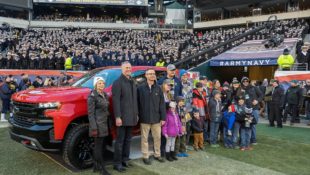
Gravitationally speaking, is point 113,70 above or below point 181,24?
below

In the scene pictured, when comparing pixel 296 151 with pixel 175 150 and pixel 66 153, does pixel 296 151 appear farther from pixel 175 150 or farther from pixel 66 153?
pixel 66 153

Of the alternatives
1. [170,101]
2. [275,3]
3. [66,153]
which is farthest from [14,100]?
[275,3]

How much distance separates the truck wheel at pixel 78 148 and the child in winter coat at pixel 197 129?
2.51m

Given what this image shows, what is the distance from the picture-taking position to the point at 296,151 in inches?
303

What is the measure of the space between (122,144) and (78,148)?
788 mm

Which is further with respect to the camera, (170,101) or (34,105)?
(170,101)

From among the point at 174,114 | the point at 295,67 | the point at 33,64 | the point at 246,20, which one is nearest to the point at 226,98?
the point at 174,114

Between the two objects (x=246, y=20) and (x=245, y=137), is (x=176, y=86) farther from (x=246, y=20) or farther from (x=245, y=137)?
(x=246, y=20)

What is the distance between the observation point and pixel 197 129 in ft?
24.3

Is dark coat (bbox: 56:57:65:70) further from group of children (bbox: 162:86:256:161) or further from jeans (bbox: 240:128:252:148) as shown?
jeans (bbox: 240:128:252:148)

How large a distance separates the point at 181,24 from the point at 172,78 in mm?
43032

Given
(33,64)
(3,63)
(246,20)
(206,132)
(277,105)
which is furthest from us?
(246,20)

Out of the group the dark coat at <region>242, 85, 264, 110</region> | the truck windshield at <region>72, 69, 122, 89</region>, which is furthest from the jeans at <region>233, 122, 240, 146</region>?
the truck windshield at <region>72, 69, 122, 89</region>

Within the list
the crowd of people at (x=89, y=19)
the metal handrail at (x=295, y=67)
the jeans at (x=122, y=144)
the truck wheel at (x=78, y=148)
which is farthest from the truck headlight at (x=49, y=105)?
the crowd of people at (x=89, y=19)
